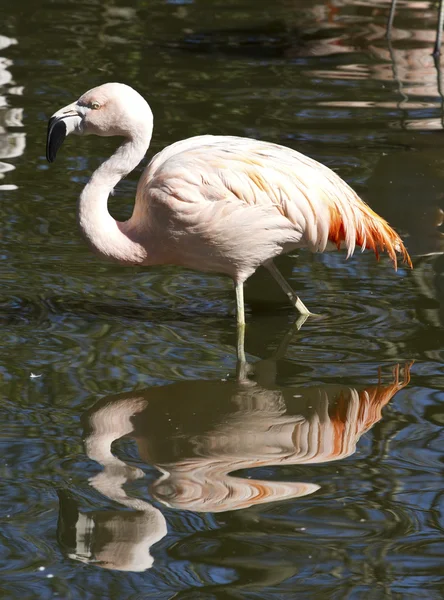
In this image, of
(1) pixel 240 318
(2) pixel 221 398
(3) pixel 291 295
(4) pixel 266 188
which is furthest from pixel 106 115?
(2) pixel 221 398

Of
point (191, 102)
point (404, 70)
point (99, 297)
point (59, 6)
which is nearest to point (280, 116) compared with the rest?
point (191, 102)

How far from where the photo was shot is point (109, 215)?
4.87 meters

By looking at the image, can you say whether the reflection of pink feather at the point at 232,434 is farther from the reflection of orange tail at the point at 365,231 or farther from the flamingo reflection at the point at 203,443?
the reflection of orange tail at the point at 365,231

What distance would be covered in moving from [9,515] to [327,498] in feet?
3.38

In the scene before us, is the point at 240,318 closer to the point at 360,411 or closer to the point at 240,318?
Result: the point at 240,318

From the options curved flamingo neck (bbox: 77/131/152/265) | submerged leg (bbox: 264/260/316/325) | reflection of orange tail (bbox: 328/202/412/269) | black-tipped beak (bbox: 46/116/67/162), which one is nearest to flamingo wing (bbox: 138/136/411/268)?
reflection of orange tail (bbox: 328/202/412/269)

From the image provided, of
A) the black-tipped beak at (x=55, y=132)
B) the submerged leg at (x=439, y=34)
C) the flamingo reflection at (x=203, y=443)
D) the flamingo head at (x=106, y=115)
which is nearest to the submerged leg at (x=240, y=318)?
the flamingo reflection at (x=203, y=443)

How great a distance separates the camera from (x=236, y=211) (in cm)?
473

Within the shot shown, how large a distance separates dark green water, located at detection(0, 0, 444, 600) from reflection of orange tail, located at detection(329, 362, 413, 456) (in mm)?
12

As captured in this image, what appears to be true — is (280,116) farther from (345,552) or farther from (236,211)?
(345,552)

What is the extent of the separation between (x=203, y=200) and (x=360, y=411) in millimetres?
1129

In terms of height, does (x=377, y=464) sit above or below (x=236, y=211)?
below

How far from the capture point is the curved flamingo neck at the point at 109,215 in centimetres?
480

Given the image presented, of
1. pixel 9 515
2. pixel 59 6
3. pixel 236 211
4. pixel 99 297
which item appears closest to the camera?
pixel 9 515
